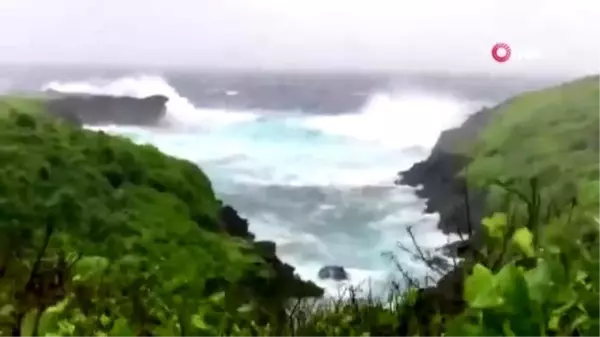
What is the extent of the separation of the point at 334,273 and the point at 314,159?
160 mm

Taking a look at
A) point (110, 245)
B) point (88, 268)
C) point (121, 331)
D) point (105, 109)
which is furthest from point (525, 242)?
point (105, 109)

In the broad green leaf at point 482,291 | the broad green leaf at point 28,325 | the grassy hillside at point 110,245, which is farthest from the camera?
the grassy hillside at point 110,245

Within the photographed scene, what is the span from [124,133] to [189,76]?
12 cm

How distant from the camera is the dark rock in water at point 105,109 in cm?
100

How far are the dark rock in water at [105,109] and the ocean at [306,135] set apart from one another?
0.01m

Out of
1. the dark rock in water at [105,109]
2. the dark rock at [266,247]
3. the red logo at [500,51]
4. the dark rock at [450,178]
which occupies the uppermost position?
the red logo at [500,51]

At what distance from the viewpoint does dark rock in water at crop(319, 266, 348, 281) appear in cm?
98

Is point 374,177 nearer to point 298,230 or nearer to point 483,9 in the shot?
point 298,230

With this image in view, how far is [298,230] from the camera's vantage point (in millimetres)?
1011

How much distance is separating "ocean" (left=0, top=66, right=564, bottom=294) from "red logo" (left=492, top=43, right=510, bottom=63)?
34 millimetres

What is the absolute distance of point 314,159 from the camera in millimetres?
1025

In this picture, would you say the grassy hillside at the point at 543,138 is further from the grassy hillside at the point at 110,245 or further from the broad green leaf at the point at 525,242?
the broad green leaf at the point at 525,242

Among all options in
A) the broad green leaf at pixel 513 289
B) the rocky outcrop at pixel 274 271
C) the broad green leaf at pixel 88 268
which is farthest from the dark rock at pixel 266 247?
the broad green leaf at pixel 513 289

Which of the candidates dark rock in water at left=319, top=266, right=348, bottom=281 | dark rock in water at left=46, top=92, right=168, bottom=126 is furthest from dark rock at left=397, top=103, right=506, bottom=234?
dark rock in water at left=46, top=92, right=168, bottom=126
